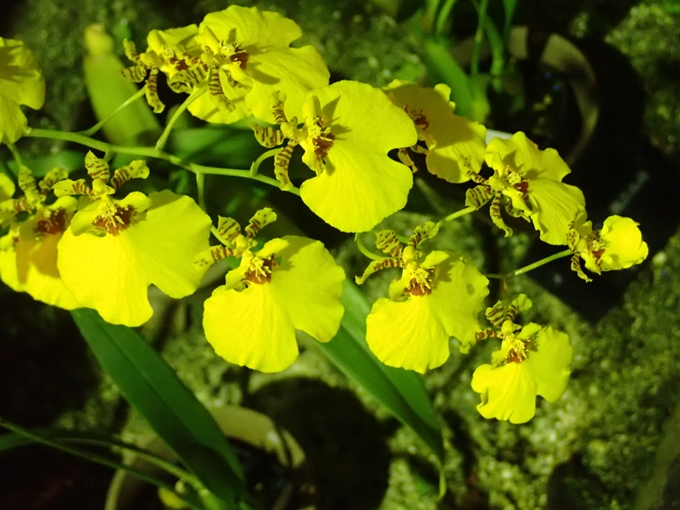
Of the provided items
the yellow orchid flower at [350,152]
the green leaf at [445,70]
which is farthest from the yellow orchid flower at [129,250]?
the green leaf at [445,70]

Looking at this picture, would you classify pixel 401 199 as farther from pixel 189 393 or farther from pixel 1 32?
pixel 1 32

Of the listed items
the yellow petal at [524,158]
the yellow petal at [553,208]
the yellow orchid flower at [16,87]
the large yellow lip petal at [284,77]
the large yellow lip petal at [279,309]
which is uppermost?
the large yellow lip petal at [284,77]

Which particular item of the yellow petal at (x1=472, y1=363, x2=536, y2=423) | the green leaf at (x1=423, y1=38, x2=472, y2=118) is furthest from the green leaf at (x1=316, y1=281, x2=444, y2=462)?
the green leaf at (x1=423, y1=38, x2=472, y2=118)

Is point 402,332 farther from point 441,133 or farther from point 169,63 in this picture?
point 169,63

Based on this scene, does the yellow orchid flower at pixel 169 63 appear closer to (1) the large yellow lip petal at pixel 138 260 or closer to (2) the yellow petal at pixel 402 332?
(1) the large yellow lip petal at pixel 138 260

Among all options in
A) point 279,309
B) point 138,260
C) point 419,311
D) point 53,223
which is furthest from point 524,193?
point 53,223

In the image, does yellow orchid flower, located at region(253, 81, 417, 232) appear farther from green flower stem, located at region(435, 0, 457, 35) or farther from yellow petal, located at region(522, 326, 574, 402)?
green flower stem, located at region(435, 0, 457, 35)
